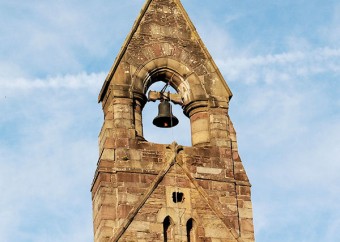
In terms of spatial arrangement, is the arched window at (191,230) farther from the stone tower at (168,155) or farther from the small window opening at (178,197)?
the small window opening at (178,197)

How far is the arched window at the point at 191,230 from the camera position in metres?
23.2

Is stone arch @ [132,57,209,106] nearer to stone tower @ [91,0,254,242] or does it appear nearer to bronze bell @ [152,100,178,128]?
stone tower @ [91,0,254,242]

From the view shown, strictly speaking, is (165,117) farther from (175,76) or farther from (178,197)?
(178,197)

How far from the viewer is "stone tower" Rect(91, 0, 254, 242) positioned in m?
23.2

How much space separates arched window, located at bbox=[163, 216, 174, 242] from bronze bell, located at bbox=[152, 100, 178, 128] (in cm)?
277

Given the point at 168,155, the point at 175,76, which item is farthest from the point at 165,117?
the point at 168,155

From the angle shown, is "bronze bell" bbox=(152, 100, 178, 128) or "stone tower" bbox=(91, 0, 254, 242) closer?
"stone tower" bbox=(91, 0, 254, 242)

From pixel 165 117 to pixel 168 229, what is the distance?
117 inches

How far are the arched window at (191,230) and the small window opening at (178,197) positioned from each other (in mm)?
484

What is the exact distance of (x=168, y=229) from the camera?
2319cm

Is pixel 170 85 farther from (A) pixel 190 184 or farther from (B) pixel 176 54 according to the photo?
(A) pixel 190 184

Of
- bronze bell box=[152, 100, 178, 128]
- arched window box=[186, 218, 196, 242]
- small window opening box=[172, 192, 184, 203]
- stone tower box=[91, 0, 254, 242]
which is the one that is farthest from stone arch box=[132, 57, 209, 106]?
arched window box=[186, 218, 196, 242]

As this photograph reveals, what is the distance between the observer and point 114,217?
22984mm

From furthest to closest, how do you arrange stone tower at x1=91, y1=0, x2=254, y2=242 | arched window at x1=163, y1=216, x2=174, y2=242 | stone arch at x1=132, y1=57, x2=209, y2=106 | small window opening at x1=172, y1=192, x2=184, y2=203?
stone arch at x1=132, y1=57, x2=209, y2=106
small window opening at x1=172, y1=192, x2=184, y2=203
stone tower at x1=91, y1=0, x2=254, y2=242
arched window at x1=163, y1=216, x2=174, y2=242
